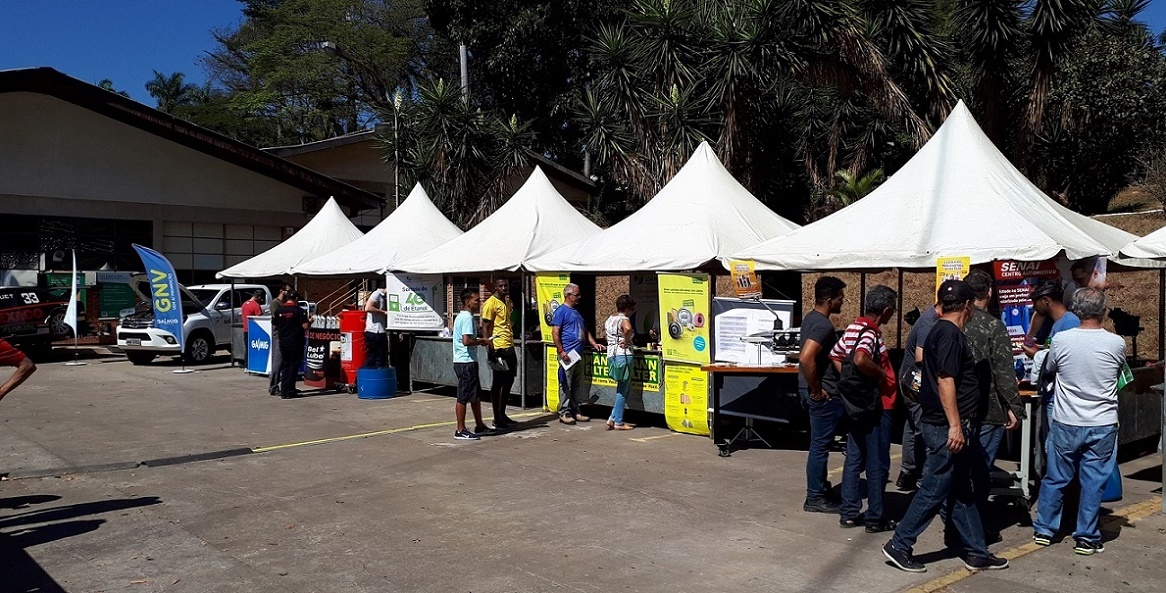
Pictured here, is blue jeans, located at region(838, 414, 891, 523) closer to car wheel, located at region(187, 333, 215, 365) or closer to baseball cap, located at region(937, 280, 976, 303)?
baseball cap, located at region(937, 280, 976, 303)

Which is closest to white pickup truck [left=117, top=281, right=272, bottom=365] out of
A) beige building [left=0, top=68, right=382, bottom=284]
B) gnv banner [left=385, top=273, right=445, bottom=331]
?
gnv banner [left=385, top=273, right=445, bottom=331]

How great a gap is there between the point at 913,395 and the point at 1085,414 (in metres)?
1.14

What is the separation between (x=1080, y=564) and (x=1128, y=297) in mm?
15771

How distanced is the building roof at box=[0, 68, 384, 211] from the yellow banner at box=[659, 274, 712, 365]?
18.7 meters

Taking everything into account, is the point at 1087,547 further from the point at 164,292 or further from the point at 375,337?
the point at 164,292

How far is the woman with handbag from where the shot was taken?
11398mm

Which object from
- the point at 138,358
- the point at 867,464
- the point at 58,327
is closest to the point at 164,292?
the point at 138,358

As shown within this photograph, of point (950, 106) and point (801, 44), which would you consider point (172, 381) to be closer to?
point (801, 44)

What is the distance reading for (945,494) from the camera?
570 centimetres

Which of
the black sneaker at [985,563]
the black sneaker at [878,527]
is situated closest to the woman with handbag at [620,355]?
the black sneaker at [878,527]

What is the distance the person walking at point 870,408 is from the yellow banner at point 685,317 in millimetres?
4011

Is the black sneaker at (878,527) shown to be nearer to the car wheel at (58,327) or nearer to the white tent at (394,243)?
the white tent at (394,243)

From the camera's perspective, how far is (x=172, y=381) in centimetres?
1714

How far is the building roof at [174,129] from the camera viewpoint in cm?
2345
